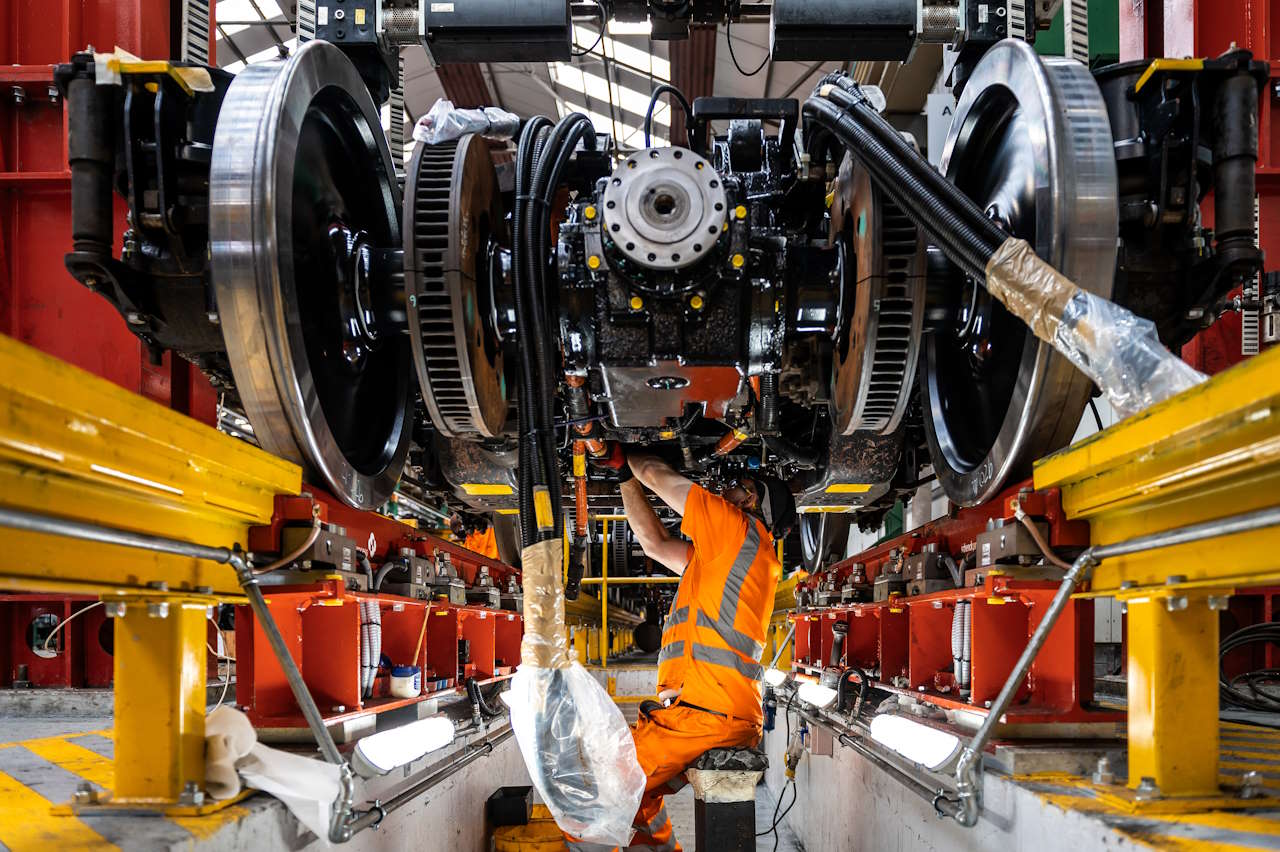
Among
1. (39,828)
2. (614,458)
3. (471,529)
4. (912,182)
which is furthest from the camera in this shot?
(471,529)

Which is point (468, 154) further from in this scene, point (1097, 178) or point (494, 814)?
point (494, 814)

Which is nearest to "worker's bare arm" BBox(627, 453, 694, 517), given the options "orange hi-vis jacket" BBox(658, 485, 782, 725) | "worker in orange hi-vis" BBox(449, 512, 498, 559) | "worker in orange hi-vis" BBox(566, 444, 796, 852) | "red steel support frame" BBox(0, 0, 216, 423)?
"worker in orange hi-vis" BBox(566, 444, 796, 852)

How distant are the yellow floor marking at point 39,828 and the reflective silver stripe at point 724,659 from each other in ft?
7.74

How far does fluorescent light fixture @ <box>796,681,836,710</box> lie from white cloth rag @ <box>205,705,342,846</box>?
9.22ft

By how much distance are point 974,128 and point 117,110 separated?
95.1 inches

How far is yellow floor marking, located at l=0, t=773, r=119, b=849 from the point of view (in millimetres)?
1763

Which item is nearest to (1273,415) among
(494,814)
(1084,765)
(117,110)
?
(1084,765)

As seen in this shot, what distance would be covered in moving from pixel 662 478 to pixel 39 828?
2802 millimetres

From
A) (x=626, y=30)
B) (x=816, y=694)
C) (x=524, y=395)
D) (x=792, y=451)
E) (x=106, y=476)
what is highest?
(x=626, y=30)

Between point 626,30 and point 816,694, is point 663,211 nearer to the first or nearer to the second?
point 816,694

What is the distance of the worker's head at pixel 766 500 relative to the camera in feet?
14.4

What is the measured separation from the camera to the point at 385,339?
3369mm

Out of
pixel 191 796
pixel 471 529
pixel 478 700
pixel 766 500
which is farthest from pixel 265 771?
pixel 471 529

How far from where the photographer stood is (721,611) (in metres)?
4.05
